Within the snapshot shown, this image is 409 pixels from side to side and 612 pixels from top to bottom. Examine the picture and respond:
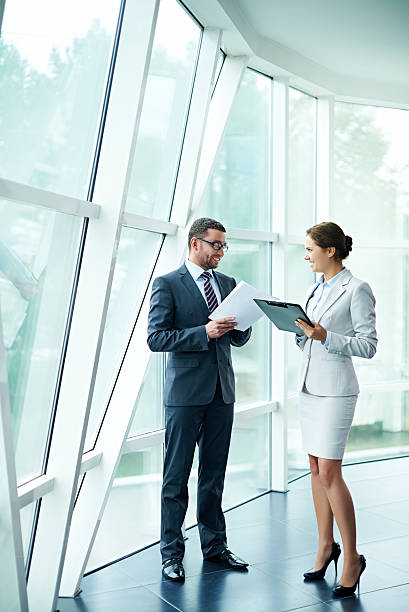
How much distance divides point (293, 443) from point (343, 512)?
2.66 meters

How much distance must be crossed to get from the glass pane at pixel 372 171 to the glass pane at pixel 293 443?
6.08 feet

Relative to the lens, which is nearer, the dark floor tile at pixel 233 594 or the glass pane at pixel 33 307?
the glass pane at pixel 33 307

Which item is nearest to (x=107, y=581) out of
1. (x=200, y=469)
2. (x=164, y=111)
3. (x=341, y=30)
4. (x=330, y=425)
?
(x=200, y=469)

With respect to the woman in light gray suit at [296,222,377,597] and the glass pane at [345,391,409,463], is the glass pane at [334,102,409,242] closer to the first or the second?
the glass pane at [345,391,409,463]

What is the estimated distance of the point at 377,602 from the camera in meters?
3.54

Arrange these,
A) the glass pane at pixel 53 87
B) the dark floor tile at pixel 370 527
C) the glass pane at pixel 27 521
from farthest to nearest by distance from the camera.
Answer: the dark floor tile at pixel 370 527 < the glass pane at pixel 27 521 < the glass pane at pixel 53 87

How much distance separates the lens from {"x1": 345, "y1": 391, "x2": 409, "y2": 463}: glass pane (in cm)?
691

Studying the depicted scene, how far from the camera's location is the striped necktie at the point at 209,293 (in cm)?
398

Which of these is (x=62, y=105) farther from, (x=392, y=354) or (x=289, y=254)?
(x=392, y=354)

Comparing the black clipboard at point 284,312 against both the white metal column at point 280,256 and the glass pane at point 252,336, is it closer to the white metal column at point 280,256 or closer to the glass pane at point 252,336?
the glass pane at point 252,336

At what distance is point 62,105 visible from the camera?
123 inches

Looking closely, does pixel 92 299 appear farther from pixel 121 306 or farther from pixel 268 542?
pixel 268 542

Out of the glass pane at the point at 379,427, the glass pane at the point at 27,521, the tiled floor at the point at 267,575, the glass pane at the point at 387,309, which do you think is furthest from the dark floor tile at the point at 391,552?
the glass pane at the point at 387,309

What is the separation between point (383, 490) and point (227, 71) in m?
3.57
